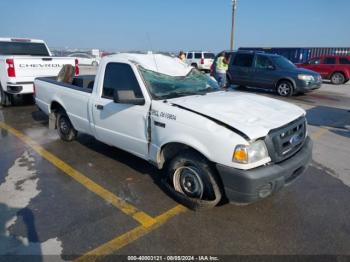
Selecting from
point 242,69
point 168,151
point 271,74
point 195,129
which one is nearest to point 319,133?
point 168,151

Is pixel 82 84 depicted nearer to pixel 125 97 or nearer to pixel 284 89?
pixel 125 97

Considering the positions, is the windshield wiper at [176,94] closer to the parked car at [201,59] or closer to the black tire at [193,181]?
the black tire at [193,181]

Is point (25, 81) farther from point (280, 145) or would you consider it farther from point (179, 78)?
point (280, 145)

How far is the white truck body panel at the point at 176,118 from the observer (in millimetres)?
2869

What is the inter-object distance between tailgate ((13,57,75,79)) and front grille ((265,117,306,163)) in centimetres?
722

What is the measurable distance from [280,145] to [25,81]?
739cm

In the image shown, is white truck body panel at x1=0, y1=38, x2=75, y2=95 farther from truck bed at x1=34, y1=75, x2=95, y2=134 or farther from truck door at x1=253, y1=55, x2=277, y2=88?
truck door at x1=253, y1=55, x2=277, y2=88

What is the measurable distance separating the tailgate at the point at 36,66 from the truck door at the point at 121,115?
Answer: 4.58 meters

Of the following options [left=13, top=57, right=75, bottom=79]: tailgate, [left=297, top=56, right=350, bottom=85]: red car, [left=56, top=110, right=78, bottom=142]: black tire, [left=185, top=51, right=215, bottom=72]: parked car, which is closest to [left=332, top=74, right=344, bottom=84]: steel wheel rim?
[left=297, top=56, right=350, bottom=85]: red car

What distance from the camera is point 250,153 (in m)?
2.76

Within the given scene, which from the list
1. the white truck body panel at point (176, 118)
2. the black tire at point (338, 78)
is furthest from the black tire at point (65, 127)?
the black tire at point (338, 78)

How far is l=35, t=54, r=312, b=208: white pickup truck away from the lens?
2.82 m

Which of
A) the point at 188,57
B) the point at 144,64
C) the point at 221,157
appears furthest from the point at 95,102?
the point at 188,57

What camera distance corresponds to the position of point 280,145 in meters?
2.96
